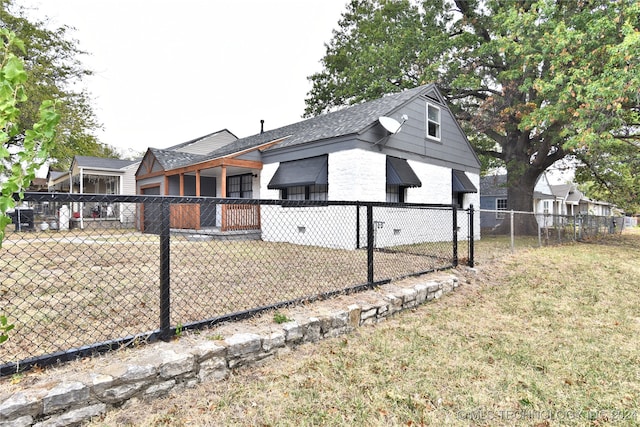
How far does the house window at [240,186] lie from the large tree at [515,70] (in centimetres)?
744

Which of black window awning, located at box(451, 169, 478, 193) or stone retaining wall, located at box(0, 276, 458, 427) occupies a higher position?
black window awning, located at box(451, 169, 478, 193)

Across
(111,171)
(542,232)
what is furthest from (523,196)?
(111,171)

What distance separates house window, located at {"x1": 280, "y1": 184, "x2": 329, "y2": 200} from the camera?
10070 mm

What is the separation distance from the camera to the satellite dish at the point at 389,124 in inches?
356

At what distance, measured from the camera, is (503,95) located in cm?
1366

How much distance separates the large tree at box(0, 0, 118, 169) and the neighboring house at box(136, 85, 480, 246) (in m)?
6.76

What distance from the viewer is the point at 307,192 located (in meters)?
10.4

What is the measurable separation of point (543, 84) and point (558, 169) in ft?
31.5

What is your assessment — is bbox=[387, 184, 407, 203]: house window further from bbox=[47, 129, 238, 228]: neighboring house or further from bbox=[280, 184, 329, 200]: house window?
bbox=[47, 129, 238, 228]: neighboring house

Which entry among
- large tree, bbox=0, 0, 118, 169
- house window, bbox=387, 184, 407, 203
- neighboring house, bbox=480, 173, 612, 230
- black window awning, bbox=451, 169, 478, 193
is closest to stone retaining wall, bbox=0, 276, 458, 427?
house window, bbox=387, 184, 407, 203

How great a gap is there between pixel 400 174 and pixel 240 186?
6844 mm

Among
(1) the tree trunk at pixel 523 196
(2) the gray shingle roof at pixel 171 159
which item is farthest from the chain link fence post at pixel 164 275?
(1) the tree trunk at pixel 523 196

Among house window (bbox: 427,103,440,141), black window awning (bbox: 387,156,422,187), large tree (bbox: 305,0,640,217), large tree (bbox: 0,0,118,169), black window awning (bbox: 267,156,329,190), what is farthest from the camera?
large tree (bbox: 0,0,118,169)

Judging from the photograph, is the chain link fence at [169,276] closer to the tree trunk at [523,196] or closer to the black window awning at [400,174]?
the black window awning at [400,174]
